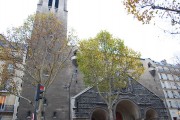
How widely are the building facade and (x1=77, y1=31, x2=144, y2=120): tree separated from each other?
1221 centimetres

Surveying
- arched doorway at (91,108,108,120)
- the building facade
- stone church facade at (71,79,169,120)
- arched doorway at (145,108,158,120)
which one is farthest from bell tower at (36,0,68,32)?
arched doorway at (145,108,158,120)

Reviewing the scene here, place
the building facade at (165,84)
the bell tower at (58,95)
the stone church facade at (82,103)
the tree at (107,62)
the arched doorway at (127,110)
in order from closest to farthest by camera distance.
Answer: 1. the tree at (107,62)
2. the bell tower at (58,95)
3. the stone church facade at (82,103)
4. the arched doorway at (127,110)
5. the building facade at (165,84)

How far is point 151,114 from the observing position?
83.4 feet

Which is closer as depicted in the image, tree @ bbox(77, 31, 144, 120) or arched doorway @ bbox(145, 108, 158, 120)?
tree @ bbox(77, 31, 144, 120)

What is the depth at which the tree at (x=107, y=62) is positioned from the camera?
65.0 feet

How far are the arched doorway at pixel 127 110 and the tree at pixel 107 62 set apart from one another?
542 centimetres

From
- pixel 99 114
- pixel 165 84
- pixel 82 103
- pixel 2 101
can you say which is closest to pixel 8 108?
pixel 2 101

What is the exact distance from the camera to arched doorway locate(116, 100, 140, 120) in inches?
Result: 954

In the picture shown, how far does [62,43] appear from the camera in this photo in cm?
1886

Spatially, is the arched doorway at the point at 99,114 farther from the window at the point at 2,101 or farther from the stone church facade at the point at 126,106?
the window at the point at 2,101

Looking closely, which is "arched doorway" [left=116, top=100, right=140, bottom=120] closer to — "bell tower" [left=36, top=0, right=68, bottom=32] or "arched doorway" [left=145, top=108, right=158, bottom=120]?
"arched doorway" [left=145, top=108, right=158, bottom=120]

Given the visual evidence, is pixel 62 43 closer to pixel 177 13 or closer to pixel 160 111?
pixel 177 13

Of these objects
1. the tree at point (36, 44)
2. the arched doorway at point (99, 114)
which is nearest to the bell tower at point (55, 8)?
the tree at point (36, 44)

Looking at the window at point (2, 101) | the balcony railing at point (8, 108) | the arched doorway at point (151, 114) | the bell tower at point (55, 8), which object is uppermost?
the bell tower at point (55, 8)
